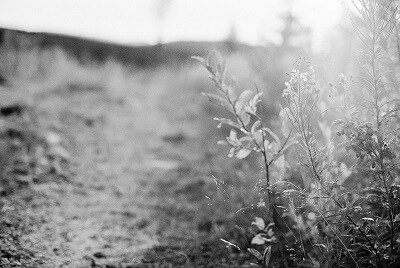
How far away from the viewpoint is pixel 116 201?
9.77 feet

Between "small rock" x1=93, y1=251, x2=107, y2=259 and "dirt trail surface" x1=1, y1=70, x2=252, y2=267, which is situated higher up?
"dirt trail surface" x1=1, y1=70, x2=252, y2=267

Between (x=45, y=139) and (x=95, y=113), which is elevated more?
(x=95, y=113)

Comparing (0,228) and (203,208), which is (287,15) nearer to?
(203,208)

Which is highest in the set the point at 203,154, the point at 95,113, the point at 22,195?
the point at 95,113

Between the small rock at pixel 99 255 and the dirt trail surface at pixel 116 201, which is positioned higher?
the dirt trail surface at pixel 116 201

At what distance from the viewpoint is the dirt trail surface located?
6.54ft

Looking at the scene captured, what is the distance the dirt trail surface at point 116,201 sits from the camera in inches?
78.5

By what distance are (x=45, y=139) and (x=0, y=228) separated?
2072 millimetres

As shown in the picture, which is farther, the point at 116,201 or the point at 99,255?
the point at 116,201

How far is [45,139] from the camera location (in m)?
3.83

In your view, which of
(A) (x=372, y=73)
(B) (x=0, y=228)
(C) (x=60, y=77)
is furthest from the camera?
(C) (x=60, y=77)

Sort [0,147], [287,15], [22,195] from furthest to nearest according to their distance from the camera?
[287,15]
[0,147]
[22,195]

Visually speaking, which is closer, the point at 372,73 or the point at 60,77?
the point at 372,73

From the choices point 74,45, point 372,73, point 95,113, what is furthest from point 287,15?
point 372,73
